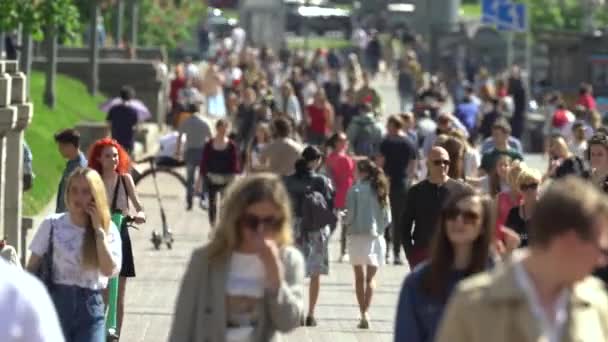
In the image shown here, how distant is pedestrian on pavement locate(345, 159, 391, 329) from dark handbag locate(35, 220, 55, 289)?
7.06 m

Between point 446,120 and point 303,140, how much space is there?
14376mm

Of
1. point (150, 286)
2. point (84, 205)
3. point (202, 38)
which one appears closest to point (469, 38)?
point (202, 38)

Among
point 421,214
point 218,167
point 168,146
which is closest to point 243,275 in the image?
point 421,214

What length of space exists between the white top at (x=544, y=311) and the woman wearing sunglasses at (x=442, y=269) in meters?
2.09

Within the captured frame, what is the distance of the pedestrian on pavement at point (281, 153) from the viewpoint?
24594 mm

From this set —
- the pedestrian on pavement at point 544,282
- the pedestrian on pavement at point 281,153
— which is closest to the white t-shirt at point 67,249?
the pedestrian on pavement at point 544,282

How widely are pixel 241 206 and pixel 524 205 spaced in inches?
229

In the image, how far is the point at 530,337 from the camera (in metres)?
7.00

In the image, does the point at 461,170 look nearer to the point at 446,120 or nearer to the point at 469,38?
the point at 446,120

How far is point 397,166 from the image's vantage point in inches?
982

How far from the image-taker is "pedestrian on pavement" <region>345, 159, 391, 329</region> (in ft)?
61.8

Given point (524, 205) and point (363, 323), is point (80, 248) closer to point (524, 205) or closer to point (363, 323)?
point (524, 205)

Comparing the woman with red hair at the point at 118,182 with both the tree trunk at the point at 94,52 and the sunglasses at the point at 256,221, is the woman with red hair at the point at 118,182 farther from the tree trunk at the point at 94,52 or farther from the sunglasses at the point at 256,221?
the tree trunk at the point at 94,52

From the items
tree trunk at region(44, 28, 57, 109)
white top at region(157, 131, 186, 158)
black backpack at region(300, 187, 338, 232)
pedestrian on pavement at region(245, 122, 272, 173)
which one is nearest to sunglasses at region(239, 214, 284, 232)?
black backpack at region(300, 187, 338, 232)
